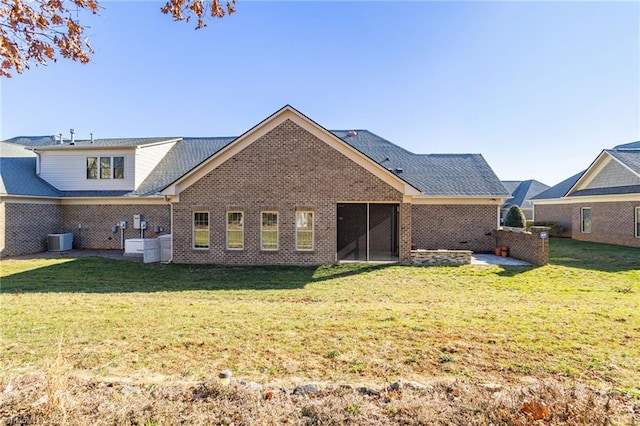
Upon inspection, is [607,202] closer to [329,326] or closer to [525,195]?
[525,195]

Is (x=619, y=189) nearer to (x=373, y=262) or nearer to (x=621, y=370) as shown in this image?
(x=373, y=262)

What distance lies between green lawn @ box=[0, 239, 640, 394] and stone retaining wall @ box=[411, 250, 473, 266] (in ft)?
6.52

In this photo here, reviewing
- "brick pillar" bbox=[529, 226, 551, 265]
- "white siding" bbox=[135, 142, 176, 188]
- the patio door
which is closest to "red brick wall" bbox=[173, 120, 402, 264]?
the patio door

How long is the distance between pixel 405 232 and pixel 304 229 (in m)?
4.20

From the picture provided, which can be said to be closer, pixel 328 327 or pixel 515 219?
pixel 328 327

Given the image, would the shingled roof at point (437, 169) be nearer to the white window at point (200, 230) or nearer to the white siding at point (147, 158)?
the white window at point (200, 230)

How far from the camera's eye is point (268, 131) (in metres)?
13.7

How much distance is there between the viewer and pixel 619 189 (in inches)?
813

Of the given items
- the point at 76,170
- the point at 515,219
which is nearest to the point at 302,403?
the point at 515,219

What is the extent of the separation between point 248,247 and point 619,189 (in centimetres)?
2314

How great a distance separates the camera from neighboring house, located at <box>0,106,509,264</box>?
44.5 feet

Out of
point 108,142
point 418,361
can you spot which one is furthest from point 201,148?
point 418,361

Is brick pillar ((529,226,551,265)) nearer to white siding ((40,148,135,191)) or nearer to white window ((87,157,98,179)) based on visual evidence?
white siding ((40,148,135,191))

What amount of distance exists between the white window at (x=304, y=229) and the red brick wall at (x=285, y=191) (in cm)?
25
